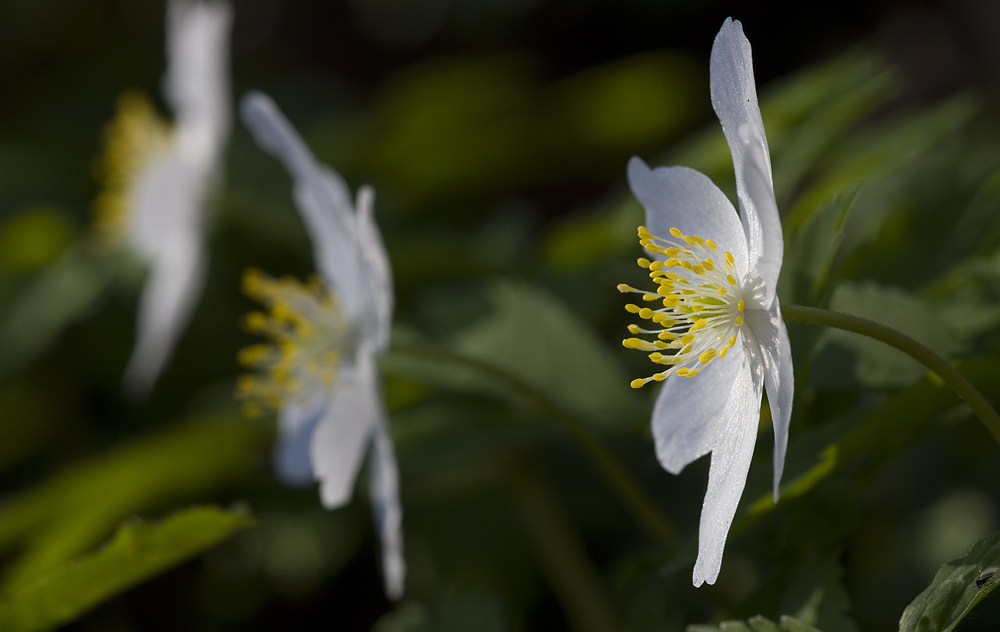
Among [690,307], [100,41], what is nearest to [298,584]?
[690,307]

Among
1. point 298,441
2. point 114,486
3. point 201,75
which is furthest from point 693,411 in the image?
point 201,75

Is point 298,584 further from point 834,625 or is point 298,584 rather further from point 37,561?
point 834,625

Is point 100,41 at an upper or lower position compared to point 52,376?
upper

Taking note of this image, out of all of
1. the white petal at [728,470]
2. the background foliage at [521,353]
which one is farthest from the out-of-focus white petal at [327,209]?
the white petal at [728,470]

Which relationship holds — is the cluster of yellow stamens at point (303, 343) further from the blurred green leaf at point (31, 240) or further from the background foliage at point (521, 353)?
the blurred green leaf at point (31, 240)

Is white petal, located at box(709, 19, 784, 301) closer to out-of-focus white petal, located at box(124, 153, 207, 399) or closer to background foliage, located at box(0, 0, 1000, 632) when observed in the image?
background foliage, located at box(0, 0, 1000, 632)
